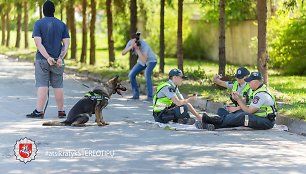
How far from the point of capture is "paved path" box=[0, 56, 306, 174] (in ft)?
27.5

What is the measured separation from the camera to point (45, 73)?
12.9 meters

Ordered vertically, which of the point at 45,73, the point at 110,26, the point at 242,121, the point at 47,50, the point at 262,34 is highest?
the point at 110,26

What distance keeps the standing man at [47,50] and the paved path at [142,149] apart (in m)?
0.61

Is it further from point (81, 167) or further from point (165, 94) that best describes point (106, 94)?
point (81, 167)

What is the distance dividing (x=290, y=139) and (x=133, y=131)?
2.63m

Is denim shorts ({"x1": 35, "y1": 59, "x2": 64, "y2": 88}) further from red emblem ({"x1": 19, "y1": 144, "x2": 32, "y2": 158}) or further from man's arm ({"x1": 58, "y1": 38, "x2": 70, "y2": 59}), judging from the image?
red emblem ({"x1": 19, "y1": 144, "x2": 32, "y2": 158})

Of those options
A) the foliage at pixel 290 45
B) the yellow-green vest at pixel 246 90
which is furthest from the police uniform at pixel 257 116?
the foliage at pixel 290 45

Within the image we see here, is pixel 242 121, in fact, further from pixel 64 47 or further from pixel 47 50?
pixel 47 50

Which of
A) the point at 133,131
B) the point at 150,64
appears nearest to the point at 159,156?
the point at 133,131

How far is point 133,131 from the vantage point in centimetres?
1155

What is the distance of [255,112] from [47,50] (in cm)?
410

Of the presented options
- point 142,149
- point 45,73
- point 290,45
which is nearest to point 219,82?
point 45,73

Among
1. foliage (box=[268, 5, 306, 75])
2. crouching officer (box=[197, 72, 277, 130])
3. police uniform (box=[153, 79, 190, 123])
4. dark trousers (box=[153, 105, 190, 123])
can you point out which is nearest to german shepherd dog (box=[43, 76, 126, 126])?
police uniform (box=[153, 79, 190, 123])

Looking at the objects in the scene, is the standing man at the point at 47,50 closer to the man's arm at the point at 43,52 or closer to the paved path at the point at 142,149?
the man's arm at the point at 43,52
